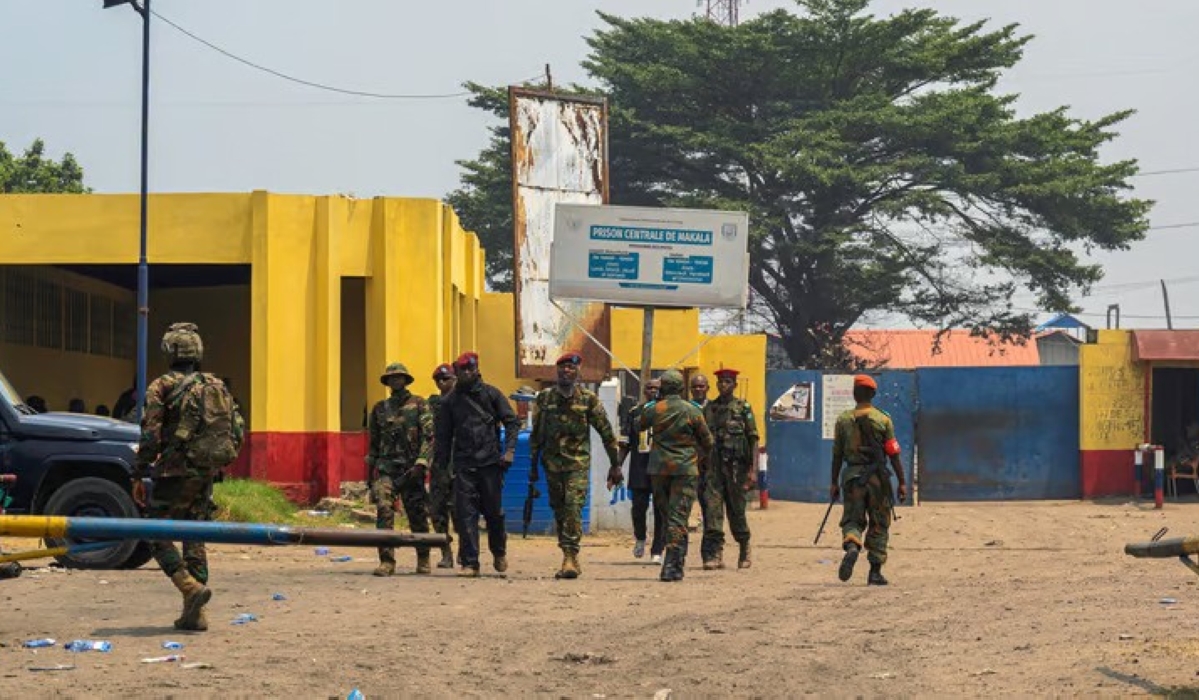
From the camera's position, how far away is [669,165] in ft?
171

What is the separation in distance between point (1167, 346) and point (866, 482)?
17875mm

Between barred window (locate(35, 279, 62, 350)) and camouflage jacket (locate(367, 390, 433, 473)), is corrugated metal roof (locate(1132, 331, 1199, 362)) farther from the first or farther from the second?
camouflage jacket (locate(367, 390, 433, 473))

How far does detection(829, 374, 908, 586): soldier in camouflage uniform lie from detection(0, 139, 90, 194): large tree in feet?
155

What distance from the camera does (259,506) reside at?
78.2 ft

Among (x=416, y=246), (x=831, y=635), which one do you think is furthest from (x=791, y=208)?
(x=831, y=635)

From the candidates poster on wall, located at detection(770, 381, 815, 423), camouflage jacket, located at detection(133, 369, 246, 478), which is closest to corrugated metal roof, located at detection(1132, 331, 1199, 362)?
poster on wall, located at detection(770, 381, 815, 423)

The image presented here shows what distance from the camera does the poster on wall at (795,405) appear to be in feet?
109

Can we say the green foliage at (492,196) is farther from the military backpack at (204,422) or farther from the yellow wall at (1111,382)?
the military backpack at (204,422)

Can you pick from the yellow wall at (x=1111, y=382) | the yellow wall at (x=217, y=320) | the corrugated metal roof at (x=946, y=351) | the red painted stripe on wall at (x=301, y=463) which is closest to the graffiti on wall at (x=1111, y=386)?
the yellow wall at (x=1111, y=382)

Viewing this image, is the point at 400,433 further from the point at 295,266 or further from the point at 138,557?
the point at 295,266

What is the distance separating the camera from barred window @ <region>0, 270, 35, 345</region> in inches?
1141

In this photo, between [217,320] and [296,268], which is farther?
[217,320]

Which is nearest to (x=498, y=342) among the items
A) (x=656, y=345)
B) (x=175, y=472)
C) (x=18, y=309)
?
(x=656, y=345)

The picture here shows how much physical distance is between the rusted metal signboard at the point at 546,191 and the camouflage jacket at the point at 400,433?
11990mm
